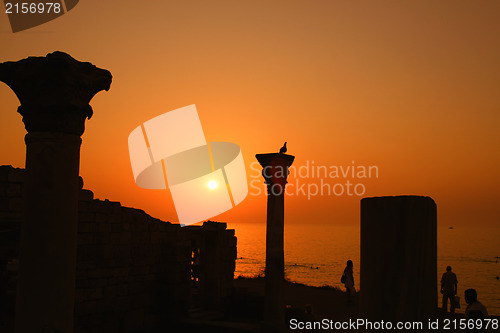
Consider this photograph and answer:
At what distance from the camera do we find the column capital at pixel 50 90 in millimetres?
5785

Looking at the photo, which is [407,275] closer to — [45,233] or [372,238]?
[372,238]

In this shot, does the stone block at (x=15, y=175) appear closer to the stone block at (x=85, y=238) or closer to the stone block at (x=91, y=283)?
the stone block at (x=85, y=238)

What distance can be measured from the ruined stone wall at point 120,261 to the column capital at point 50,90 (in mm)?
5136

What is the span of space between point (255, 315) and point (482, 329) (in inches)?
426

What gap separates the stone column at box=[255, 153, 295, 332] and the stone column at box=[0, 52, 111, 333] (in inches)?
283

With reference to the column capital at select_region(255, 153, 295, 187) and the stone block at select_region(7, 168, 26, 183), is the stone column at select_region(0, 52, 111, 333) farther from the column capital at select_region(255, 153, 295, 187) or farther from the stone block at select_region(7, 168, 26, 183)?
the column capital at select_region(255, 153, 295, 187)

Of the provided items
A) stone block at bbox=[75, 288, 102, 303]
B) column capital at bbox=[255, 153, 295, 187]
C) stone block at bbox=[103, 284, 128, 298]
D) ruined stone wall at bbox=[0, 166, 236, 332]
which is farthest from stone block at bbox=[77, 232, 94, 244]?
column capital at bbox=[255, 153, 295, 187]

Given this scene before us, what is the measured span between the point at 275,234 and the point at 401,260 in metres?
8.99

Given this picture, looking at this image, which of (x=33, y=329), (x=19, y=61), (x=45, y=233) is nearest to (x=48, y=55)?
(x=19, y=61)

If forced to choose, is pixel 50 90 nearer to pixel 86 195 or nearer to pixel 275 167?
pixel 86 195

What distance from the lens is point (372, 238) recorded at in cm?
394

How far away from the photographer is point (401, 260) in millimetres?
3775

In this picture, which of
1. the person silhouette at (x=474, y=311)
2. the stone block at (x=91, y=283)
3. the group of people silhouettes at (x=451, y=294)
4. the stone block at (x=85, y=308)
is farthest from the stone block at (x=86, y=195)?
the person silhouette at (x=474, y=311)

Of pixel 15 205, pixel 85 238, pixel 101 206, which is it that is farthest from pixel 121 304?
pixel 15 205
